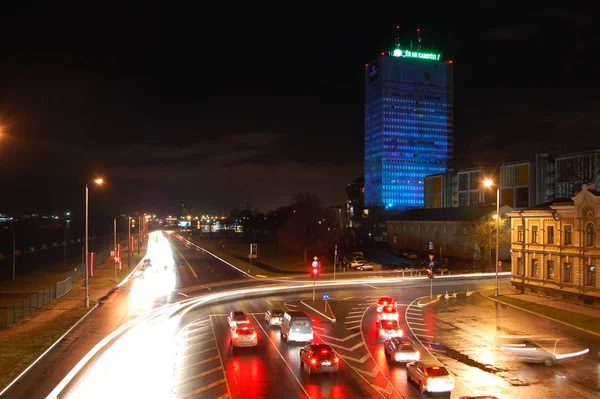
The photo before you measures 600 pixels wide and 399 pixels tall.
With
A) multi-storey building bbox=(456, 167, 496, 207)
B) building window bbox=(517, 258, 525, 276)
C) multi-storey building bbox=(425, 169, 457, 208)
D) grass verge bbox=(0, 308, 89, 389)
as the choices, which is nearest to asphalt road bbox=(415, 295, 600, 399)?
building window bbox=(517, 258, 525, 276)

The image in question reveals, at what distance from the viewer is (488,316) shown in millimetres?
41438

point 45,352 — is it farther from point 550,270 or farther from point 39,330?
point 550,270

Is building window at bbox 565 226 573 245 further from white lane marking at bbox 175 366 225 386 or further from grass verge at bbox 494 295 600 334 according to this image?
white lane marking at bbox 175 366 225 386

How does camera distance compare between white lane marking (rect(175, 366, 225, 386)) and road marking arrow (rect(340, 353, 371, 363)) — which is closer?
white lane marking (rect(175, 366, 225, 386))

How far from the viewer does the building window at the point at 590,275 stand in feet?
147

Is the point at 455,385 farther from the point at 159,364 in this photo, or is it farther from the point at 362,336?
the point at 159,364

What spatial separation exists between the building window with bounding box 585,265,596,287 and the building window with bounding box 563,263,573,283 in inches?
72.7

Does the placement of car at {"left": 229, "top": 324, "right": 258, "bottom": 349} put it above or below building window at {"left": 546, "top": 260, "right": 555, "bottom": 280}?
below

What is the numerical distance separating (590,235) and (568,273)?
14.2ft

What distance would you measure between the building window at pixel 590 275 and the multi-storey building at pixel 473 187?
93.6 m

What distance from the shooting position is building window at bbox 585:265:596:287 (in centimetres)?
4469

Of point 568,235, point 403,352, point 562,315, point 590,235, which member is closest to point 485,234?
point 568,235

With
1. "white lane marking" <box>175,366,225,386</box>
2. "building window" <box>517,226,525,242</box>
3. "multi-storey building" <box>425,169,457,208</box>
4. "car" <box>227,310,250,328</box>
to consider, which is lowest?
"white lane marking" <box>175,366,225,386</box>

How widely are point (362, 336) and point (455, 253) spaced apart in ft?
224
